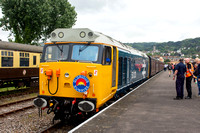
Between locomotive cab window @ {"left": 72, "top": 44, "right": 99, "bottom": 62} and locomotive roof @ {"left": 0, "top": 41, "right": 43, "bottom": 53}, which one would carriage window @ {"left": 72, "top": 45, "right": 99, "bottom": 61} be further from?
locomotive roof @ {"left": 0, "top": 41, "right": 43, "bottom": 53}

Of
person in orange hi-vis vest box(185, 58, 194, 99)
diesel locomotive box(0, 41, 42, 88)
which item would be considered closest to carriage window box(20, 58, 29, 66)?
diesel locomotive box(0, 41, 42, 88)

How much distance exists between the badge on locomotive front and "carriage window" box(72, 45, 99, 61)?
27.2 inches

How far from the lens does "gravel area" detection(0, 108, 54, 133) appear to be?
689cm

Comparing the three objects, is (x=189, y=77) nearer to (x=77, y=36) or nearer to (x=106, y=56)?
(x=106, y=56)

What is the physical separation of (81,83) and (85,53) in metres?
1.02

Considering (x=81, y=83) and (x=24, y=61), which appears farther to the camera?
(x=24, y=61)

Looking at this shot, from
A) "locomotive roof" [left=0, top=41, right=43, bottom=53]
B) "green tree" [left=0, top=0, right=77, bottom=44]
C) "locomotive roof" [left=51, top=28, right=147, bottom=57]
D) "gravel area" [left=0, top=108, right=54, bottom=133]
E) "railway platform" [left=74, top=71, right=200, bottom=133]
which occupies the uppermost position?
"green tree" [left=0, top=0, right=77, bottom=44]

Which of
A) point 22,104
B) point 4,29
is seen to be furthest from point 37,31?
point 22,104

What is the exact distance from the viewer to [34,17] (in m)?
27.0

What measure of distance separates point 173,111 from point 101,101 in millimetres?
2449

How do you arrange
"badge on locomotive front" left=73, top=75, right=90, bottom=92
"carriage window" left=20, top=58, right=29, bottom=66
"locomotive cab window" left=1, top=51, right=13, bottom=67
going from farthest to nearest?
"carriage window" left=20, top=58, right=29, bottom=66
"locomotive cab window" left=1, top=51, right=13, bottom=67
"badge on locomotive front" left=73, top=75, right=90, bottom=92

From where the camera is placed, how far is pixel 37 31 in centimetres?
2977

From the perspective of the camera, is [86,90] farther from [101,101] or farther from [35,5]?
[35,5]

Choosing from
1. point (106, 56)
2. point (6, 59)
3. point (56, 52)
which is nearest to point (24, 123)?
point (56, 52)
